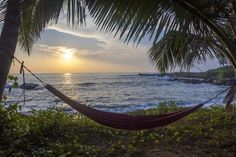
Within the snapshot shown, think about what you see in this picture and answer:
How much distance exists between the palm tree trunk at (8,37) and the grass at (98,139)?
94 centimetres

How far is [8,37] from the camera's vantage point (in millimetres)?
4039

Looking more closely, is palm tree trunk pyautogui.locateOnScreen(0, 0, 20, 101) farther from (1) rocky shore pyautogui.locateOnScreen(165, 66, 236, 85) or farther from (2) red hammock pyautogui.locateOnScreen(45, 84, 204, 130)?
(1) rocky shore pyautogui.locateOnScreen(165, 66, 236, 85)

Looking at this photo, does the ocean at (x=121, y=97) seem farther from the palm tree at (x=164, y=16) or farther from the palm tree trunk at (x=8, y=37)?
the palm tree at (x=164, y=16)

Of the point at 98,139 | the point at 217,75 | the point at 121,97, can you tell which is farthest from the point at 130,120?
the point at 121,97

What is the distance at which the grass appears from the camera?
186 inches

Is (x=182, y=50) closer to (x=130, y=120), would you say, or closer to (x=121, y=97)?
(x=130, y=120)

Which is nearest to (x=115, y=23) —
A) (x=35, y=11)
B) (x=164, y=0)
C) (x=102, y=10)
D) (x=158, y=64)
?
(x=102, y=10)

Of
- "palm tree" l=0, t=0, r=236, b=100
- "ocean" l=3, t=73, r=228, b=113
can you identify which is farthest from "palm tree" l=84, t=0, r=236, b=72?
"ocean" l=3, t=73, r=228, b=113

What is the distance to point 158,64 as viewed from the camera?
7.62 meters

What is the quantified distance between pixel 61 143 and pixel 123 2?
2.37m

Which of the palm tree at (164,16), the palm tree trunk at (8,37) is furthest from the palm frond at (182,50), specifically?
the palm tree trunk at (8,37)

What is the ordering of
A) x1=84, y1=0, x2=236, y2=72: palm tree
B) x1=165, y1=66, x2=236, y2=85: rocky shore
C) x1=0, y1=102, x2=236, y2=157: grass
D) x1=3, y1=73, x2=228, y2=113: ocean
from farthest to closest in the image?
1. x1=3, y1=73, x2=228, y2=113: ocean
2. x1=165, y1=66, x2=236, y2=85: rocky shore
3. x1=0, y1=102, x2=236, y2=157: grass
4. x1=84, y1=0, x2=236, y2=72: palm tree

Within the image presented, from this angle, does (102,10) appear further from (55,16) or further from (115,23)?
(55,16)

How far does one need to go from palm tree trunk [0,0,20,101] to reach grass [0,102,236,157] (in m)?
0.94
